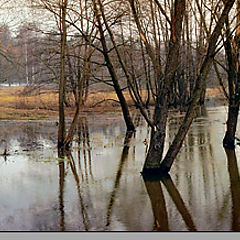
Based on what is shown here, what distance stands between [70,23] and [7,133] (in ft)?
27.2

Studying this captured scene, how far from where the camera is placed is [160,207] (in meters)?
8.81

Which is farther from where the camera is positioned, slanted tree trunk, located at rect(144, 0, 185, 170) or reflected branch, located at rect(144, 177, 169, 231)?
slanted tree trunk, located at rect(144, 0, 185, 170)

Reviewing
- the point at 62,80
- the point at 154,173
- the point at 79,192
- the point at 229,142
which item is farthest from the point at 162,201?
the point at 62,80

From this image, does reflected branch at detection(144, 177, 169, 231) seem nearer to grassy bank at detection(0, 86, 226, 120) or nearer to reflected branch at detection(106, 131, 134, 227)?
reflected branch at detection(106, 131, 134, 227)

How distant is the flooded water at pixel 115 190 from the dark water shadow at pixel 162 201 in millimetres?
15

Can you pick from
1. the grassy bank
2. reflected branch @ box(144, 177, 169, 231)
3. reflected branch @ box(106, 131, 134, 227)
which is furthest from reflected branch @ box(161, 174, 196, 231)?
the grassy bank

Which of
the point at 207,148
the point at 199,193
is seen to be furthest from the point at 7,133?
the point at 199,193

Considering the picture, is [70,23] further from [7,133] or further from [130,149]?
[7,133]

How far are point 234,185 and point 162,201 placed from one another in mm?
1991

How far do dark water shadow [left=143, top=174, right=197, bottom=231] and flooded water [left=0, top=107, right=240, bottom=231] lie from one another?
15 millimetres

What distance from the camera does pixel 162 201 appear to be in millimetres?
9281

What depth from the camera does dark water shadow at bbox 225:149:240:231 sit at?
25.4 ft

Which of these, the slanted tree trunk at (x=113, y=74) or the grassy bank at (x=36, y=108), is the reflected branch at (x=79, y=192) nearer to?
the slanted tree trunk at (x=113, y=74)

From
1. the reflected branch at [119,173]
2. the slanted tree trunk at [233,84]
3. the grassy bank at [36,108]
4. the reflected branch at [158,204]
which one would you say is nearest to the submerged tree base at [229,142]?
the slanted tree trunk at [233,84]
